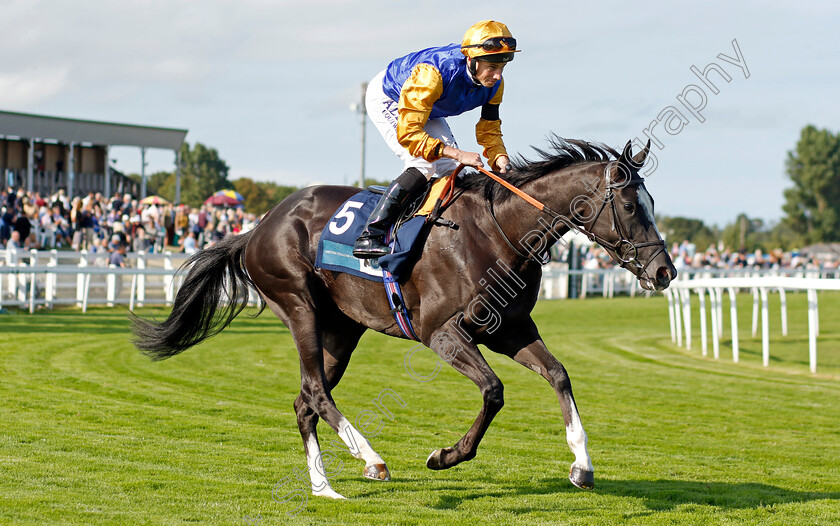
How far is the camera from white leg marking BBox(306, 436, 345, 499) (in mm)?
4246

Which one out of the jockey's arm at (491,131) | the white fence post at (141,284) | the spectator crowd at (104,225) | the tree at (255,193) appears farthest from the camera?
the tree at (255,193)

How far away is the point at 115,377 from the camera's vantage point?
326 inches

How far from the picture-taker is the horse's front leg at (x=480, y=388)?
3938mm

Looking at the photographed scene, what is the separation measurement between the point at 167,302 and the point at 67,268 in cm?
224

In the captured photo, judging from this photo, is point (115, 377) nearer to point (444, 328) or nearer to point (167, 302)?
point (444, 328)

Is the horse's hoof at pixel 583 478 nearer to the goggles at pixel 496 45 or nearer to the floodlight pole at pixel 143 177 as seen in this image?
the goggles at pixel 496 45

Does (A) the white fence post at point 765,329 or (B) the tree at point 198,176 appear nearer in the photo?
(A) the white fence post at point 765,329

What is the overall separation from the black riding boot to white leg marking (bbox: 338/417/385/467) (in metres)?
0.88

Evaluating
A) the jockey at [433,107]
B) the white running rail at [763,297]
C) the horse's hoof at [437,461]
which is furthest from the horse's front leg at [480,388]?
the white running rail at [763,297]

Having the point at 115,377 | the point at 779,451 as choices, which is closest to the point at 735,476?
the point at 779,451

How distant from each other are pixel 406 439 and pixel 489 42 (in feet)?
9.36

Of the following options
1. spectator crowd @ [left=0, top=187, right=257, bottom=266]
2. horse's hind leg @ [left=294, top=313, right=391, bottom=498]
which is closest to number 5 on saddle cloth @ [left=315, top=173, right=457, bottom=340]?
horse's hind leg @ [left=294, top=313, right=391, bottom=498]

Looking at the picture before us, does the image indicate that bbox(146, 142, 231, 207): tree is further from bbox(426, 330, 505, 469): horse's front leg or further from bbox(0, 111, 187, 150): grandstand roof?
bbox(426, 330, 505, 469): horse's front leg

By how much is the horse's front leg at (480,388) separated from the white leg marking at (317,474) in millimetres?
562
